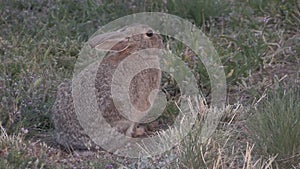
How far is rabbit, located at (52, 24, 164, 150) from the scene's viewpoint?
488 cm

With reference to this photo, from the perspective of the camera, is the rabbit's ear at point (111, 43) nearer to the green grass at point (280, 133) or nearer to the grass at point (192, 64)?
the grass at point (192, 64)

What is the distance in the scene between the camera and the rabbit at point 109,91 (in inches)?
192

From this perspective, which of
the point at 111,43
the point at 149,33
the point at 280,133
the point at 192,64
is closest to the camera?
the point at 280,133

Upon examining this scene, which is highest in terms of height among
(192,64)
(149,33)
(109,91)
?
(149,33)

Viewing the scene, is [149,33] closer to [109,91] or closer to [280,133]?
[109,91]

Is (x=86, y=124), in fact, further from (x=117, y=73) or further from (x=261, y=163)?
(x=261, y=163)

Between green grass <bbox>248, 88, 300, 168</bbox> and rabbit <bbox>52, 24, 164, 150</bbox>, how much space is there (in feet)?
2.92

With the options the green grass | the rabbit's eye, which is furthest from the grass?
the rabbit's eye

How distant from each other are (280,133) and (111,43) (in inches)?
49.3

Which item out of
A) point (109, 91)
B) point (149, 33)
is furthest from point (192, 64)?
point (109, 91)

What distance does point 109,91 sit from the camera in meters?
4.90

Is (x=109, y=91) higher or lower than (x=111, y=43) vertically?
lower

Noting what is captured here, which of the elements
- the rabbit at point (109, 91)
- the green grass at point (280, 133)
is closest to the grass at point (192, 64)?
the green grass at point (280, 133)

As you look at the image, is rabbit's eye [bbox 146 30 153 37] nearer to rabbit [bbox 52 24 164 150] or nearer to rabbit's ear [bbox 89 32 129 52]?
rabbit [bbox 52 24 164 150]
